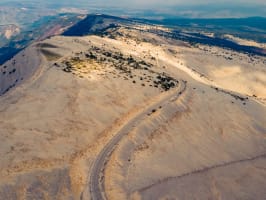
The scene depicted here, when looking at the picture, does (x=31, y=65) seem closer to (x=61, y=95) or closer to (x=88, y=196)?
(x=61, y=95)

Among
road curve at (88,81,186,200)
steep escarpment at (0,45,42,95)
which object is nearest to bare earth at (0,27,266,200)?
road curve at (88,81,186,200)

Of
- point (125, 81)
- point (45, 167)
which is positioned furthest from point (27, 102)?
point (125, 81)

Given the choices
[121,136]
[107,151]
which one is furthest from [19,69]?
[107,151]

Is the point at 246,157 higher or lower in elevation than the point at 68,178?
lower

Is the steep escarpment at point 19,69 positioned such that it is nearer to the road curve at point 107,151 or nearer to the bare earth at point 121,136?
the bare earth at point 121,136

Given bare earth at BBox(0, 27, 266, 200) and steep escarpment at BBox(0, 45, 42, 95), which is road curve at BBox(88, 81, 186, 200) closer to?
bare earth at BBox(0, 27, 266, 200)
